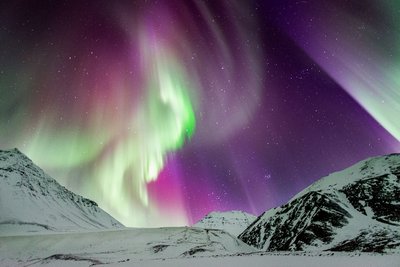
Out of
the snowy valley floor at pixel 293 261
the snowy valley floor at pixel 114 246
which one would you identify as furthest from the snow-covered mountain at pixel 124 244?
the snowy valley floor at pixel 293 261

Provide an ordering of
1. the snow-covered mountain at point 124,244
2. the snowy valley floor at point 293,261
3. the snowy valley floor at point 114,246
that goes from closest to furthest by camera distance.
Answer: the snowy valley floor at point 293,261, the snowy valley floor at point 114,246, the snow-covered mountain at point 124,244

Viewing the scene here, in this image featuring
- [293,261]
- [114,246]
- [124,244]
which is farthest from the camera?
[124,244]

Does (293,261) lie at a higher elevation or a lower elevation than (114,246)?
lower

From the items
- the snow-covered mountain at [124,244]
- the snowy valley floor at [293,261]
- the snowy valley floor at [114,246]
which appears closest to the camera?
the snowy valley floor at [293,261]

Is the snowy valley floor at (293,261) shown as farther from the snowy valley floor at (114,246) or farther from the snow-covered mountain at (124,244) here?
the snow-covered mountain at (124,244)

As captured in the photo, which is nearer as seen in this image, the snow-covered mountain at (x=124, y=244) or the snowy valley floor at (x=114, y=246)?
the snowy valley floor at (x=114, y=246)

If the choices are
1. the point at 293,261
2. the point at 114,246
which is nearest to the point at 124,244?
the point at 114,246

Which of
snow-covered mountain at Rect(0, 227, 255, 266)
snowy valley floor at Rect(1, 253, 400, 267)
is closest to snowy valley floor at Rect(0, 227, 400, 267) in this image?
snow-covered mountain at Rect(0, 227, 255, 266)

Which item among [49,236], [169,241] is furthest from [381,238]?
[49,236]

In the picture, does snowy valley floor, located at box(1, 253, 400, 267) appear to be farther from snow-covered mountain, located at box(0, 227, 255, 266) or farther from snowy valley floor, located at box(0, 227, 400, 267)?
snow-covered mountain, located at box(0, 227, 255, 266)

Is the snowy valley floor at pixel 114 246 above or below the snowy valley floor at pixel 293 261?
above

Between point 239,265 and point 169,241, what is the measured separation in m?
51.7

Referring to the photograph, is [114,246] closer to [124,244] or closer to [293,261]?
[124,244]

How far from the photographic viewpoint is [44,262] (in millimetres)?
50031
